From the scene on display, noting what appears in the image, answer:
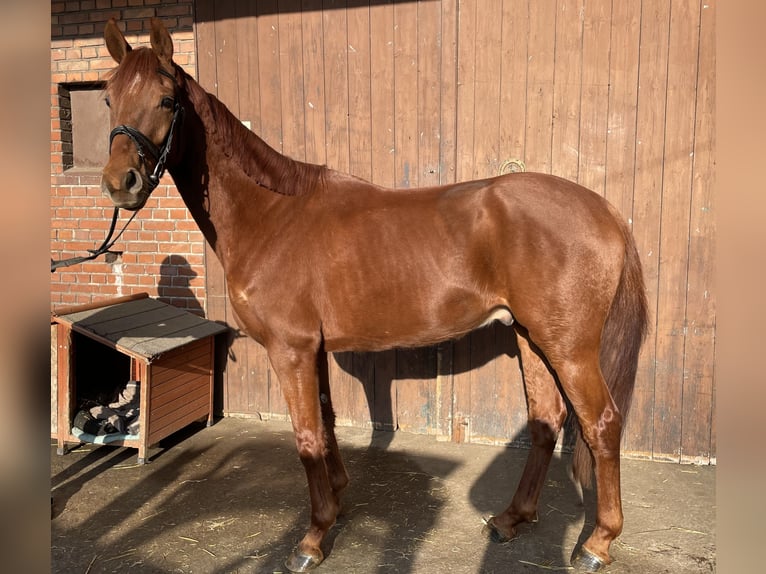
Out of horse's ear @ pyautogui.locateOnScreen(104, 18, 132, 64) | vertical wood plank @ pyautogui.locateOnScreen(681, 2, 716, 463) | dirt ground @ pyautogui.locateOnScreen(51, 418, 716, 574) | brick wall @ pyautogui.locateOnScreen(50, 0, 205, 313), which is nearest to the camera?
horse's ear @ pyautogui.locateOnScreen(104, 18, 132, 64)

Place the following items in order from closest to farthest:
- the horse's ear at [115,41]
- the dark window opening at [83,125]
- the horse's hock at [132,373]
Result: the horse's ear at [115,41]
the horse's hock at [132,373]
the dark window opening at [83,125]

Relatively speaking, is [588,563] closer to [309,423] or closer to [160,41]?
[309,423]

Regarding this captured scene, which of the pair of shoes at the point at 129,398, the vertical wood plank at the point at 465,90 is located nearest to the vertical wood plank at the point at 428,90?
the vertical wood plank at the point at 465,90

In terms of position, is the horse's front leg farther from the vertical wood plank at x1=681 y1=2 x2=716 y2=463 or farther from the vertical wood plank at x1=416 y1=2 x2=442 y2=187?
A: the vertical wood plank at x1=681 y1=2 x2=716 y2=463

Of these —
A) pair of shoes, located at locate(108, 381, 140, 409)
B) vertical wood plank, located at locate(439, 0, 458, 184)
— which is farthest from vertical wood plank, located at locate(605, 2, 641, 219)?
pair of shoes, located at locate(108, 381, 140, 409)

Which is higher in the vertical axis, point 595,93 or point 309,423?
point 595,93

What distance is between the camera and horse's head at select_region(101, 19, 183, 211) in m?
2.26

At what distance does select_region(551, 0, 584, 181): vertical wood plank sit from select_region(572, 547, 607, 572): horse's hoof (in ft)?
7.57

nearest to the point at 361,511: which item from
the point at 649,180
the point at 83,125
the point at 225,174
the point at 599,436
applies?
the point at 599,436

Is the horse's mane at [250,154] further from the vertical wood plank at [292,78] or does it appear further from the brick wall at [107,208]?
the brick wall at [107,208]

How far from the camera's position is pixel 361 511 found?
2.99 metres

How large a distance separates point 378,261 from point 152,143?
1.14 meters

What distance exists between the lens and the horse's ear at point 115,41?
238 centimetres

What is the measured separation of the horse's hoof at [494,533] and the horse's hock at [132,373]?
223cm
